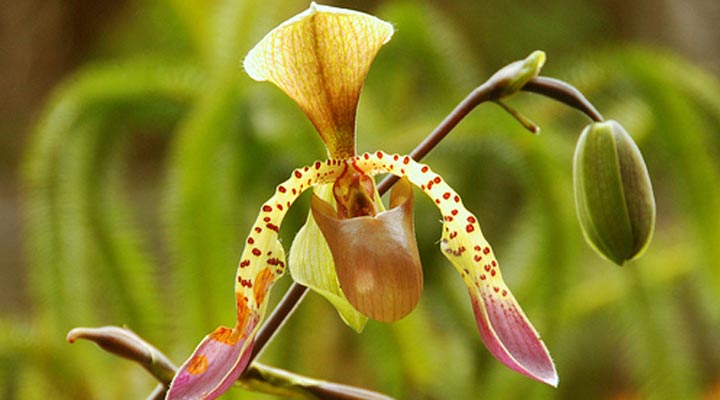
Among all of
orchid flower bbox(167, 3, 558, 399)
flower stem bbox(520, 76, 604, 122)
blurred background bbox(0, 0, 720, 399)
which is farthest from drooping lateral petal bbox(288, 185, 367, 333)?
blurred background bbox(0, 0, 720, 399)

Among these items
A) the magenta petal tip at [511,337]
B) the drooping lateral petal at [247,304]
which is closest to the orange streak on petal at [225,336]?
the drooping lateral petal at [247,304]

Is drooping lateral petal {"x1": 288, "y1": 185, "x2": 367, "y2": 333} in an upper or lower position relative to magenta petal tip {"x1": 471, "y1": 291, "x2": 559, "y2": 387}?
upper

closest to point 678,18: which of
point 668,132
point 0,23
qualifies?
point 668,132

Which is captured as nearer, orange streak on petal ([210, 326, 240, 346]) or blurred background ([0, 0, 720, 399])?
orange streak on petal ([210, 326, 240, 346])

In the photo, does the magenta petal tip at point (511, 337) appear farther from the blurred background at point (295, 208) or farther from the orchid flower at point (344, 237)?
the blurred background at point (295, 208)

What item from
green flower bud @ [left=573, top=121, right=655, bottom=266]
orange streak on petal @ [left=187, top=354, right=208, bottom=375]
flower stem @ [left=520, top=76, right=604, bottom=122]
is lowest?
orange streak on petal @ [left=187, top=354, right=208, bottom=375]

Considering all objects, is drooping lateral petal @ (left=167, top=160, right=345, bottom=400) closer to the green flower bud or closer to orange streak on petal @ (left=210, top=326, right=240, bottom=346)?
orange streak on petal @ (left=210, top=326, right=240, bottom=346)

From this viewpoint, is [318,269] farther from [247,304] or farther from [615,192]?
[615,192]
